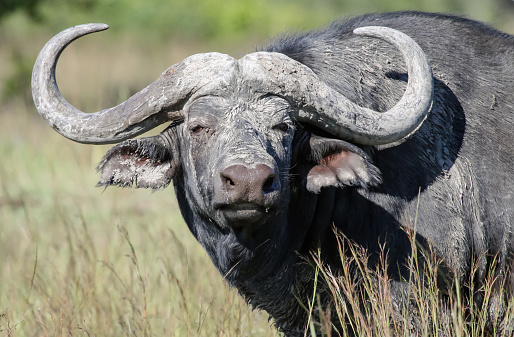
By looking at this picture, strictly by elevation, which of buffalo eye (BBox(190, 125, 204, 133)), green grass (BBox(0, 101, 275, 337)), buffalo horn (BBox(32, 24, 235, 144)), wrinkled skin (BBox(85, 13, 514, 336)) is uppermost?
buffalo horn (BBox(32, 24, 235, 144))

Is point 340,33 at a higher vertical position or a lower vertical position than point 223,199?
higher

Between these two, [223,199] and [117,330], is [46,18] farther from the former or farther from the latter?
[223,199]

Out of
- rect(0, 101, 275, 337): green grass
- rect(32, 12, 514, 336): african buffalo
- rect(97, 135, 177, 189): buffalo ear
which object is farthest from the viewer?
rect(0, 101, 275, 337): green grass

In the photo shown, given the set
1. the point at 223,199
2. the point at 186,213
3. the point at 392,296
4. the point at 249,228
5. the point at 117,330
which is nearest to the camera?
the point at 223,199

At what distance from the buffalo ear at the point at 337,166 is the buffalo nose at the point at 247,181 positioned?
1.91ft

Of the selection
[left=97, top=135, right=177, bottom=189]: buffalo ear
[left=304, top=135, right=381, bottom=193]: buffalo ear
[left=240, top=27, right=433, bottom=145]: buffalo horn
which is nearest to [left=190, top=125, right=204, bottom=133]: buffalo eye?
[left=97, top=135, right=177, bottom=189]: buffalo ear

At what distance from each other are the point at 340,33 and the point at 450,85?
2.58ft

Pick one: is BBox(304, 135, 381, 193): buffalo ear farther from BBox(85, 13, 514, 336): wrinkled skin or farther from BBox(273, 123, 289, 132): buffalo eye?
BBox(273, 123, 289, 132): buffalo eye

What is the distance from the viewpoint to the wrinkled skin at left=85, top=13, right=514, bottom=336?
145 inches

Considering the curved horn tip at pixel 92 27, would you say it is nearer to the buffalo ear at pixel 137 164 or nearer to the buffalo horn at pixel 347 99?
the buffalo ear at pixel 137 164

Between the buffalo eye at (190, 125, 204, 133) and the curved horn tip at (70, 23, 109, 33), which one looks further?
the curved horn tip at (70, 23, 109, 33)

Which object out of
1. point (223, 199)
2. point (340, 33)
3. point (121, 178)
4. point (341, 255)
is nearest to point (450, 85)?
point (340, 33)

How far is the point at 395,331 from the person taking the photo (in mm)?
3859

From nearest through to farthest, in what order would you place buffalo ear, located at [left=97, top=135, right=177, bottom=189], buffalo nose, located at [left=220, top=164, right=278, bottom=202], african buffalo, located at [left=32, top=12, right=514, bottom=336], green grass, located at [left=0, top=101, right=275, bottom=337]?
buffalo nose, located at [left=220, top=164, right=278, bottom=202] → african buffalo, located at [left=32, top=12, right=514, bottom=336] → buffalo ear, located at [left=97, top=135, right=177, bottom=189] → green grass, located at [left=0, top=101, right=275, bottom=337]
